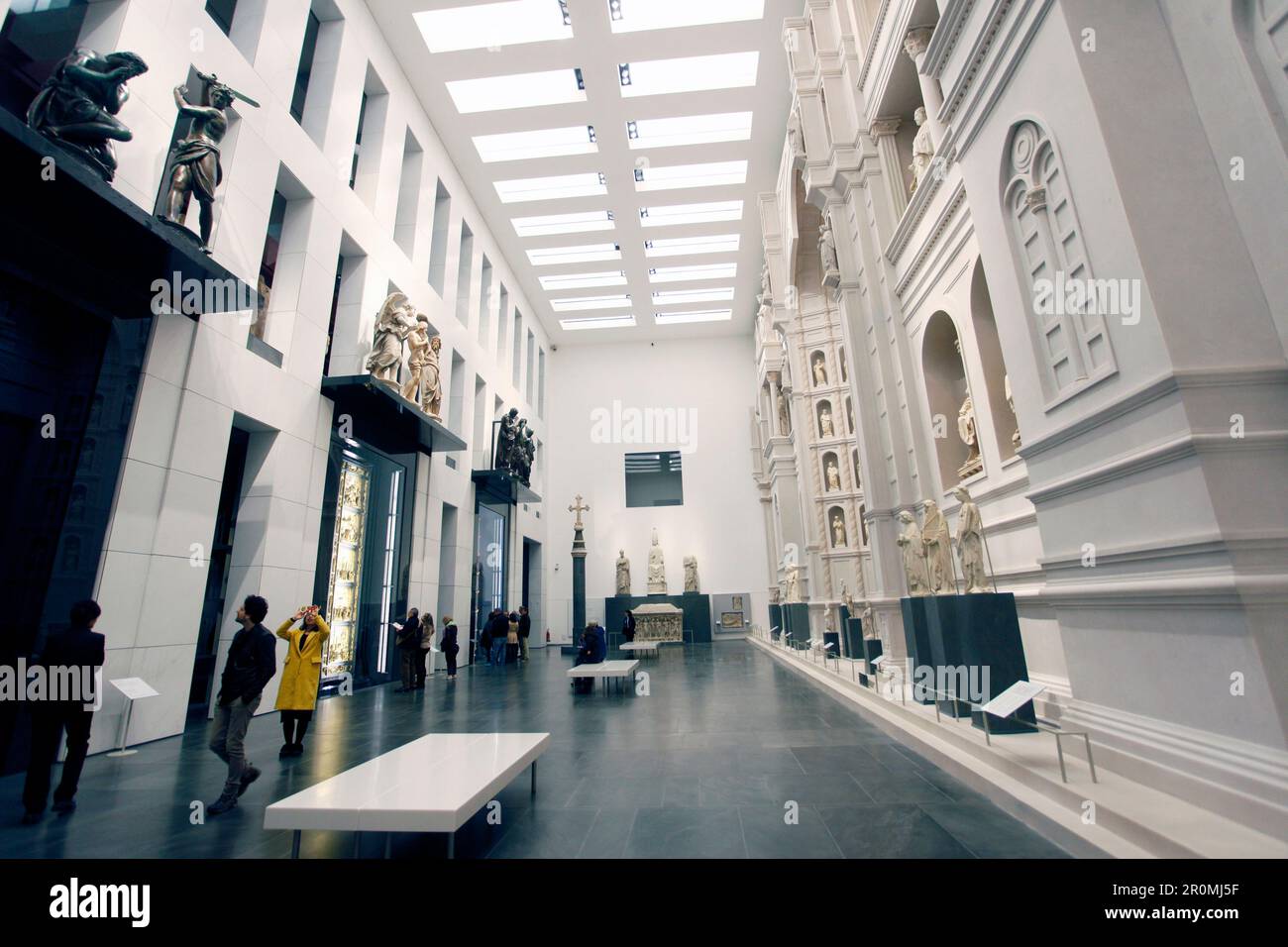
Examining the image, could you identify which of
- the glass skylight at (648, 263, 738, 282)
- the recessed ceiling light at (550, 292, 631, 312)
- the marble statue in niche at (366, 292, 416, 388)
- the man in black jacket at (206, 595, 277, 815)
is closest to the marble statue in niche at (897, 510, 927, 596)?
the man in black jacket at (206, 595, 277, 815)

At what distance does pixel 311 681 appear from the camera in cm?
544

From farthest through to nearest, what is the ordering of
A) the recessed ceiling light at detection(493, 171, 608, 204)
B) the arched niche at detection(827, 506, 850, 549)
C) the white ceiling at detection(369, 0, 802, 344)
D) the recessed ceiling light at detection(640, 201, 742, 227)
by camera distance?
the recessed ceiling light at detection(640, 201, 742, 227) → the recessed ceiling light at detection(493, 171, 608, 204) → the arched niche at detection(827, 506, 850, 549) → the white ceiling at detection(369, 0, 802, 344)

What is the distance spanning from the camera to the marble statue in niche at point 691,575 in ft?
76.7

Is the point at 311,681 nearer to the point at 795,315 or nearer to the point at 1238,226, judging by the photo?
the point at 1238,226

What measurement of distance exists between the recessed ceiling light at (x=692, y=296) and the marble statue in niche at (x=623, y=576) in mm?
11576

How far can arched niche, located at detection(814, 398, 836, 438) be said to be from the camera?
1509 centimetres

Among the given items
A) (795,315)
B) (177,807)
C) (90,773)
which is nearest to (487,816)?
(177,807)

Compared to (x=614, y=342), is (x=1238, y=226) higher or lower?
lower

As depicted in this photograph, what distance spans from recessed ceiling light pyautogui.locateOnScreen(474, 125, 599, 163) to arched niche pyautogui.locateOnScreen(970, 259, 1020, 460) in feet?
43.3

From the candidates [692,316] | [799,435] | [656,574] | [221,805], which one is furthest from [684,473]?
[221,805]

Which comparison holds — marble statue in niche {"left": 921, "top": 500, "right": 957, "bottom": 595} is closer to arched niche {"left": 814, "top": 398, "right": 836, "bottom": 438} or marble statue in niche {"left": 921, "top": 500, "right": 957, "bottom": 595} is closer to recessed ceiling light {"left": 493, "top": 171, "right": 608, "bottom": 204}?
arched niche {"left": 814, "top": 398, "right": 836, "bottom": 438}

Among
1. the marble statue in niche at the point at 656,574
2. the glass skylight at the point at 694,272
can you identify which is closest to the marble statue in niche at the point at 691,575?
the marble statue in niche at the point at 656,574

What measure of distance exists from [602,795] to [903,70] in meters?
10.4

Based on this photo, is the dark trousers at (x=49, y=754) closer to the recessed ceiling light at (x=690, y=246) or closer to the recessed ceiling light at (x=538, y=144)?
the recessed ceiling light at (x=538, y=144)
